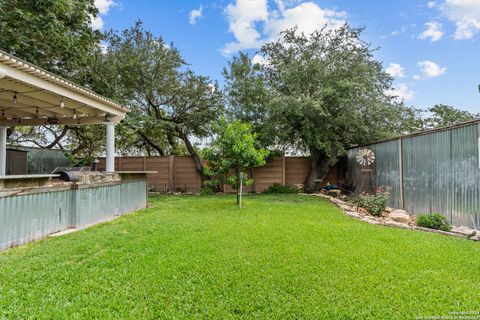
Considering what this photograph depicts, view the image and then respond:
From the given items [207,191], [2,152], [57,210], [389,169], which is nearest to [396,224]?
[389,169]

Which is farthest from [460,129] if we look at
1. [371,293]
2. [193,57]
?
[193,57]

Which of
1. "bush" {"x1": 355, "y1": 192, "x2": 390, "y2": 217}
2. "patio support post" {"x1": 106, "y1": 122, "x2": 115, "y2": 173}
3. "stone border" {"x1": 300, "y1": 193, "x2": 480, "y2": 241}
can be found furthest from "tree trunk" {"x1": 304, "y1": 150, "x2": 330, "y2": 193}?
"patio support post" {"x1": 106, "y1": 122, "x2": 115, "y2": 173}

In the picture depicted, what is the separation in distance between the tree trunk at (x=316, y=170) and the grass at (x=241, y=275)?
21.1 ft

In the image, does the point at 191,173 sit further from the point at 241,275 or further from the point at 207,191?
the point at 241,275

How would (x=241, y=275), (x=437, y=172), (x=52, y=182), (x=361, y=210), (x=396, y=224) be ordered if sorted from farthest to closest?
(x=361, y=210) → (x=437, y=172) → (x=396, y=224) → (x=52, y=182) → (x=241, y=275)

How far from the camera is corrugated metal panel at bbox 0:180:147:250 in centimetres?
381

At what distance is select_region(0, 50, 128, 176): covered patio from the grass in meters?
2.76

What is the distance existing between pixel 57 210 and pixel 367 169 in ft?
27.1

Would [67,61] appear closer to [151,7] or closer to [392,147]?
[151,7]

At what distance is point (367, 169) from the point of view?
344 inches

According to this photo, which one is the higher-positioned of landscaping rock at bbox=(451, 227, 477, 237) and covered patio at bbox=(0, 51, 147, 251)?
covered patio at bbox=(0, 51, 147, 251)

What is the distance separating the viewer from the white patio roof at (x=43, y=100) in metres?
4.49

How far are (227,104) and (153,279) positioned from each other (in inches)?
369

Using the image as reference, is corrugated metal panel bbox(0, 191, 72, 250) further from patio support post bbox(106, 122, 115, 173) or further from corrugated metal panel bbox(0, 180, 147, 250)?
patio support post bbox(106, 122, 115, 173)
